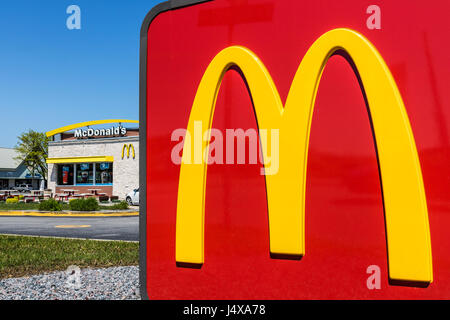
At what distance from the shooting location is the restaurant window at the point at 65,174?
3800 centimetres

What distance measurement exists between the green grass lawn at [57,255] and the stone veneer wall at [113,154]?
21386 millimetres

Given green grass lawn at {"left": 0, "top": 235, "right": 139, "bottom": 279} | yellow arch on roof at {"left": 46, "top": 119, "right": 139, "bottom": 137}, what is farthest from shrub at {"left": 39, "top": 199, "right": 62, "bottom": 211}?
yellow arch on roof at {"left": 46, "top": 119, "right": 139, "bottom": 137}

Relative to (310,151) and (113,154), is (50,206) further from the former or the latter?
(310,151)

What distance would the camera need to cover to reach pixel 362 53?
1.30 metres

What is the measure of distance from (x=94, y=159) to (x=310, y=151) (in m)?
36.2

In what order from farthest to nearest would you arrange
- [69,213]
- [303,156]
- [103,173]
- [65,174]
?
[65,174] < [103,173] < [69,213] < [303,156]

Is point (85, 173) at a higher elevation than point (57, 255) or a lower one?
higher

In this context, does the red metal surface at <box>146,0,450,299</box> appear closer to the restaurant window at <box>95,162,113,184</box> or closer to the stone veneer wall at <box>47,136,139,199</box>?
the stone veneer wall at <box>47,136,139,199</box>

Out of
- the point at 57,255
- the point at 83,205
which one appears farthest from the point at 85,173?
the point at 57,255

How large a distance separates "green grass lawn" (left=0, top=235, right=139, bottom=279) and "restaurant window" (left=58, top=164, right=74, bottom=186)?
27871 millimetres

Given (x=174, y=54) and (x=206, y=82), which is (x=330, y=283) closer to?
(x=206, y=82)

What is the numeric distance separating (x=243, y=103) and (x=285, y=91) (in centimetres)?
15

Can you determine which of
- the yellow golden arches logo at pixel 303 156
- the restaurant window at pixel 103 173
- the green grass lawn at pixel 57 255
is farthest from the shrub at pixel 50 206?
the yellow golden arches logo at pixel 303 156

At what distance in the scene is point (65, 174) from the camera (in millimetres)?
38250
